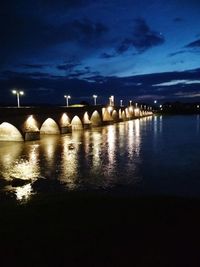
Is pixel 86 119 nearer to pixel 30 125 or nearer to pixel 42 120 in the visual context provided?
pixel 42 120

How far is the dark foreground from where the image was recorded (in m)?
7.76

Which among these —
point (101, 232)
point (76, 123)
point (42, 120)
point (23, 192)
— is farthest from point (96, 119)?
point (101, 232)

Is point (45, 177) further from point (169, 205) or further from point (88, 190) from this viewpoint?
point (169, 205)

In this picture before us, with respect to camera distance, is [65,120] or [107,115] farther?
[107,115]

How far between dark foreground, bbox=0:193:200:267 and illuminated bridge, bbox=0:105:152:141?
20530 mm

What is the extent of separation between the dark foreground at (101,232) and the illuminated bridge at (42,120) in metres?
20.5

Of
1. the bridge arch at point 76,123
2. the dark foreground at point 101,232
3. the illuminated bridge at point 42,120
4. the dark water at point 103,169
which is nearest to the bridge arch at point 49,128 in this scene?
the illuminated bridge at point 42,120

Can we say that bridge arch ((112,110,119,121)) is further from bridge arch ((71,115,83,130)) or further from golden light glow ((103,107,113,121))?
bridge arch ((71,115,83,130))

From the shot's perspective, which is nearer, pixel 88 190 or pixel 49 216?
pixel 49 216

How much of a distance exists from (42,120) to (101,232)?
95.5 feet

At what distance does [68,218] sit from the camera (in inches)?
410

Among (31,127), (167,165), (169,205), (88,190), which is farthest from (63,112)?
(169,205)

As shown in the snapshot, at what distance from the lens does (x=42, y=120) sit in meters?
37.2

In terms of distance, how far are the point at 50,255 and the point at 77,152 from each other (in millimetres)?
18026
